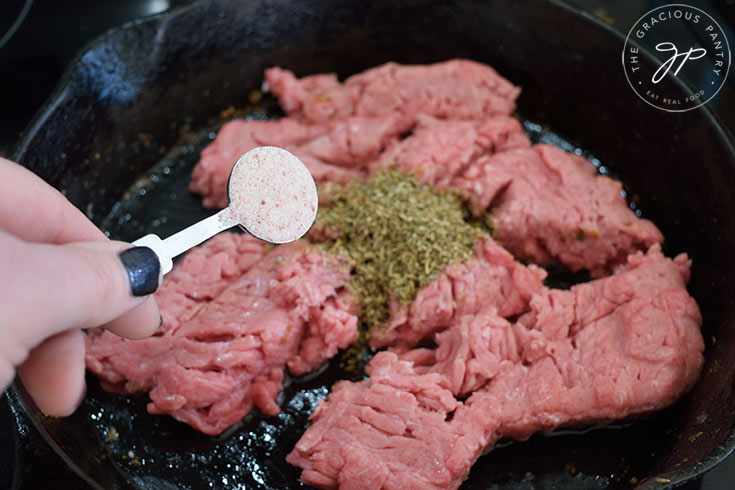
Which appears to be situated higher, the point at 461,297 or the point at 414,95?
the point at 414,95

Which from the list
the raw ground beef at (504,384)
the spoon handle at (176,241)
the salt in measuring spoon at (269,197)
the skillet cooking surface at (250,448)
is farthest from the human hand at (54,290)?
the raw ground beef at (504,384)

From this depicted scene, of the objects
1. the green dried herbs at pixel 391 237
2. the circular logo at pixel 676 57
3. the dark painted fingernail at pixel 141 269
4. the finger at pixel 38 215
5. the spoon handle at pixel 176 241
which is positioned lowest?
the green dried herbs at pixel 391 237

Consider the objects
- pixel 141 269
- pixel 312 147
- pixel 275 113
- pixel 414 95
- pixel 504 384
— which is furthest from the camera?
pixel 275 113

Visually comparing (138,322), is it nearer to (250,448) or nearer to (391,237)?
(250,448)

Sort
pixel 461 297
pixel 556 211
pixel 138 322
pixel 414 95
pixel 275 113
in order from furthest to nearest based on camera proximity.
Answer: pixel 275 113, pixel 414 95, pixel 556 211, pixel 461 297, pixel 138 322

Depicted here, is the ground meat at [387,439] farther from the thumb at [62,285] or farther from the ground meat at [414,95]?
the ground meat at [414,95]

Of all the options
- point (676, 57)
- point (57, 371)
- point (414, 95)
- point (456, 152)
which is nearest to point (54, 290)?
point (57, 371)

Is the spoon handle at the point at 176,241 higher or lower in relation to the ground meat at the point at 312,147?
higher

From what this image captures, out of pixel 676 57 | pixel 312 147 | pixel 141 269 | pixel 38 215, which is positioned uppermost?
pixel 676 57
